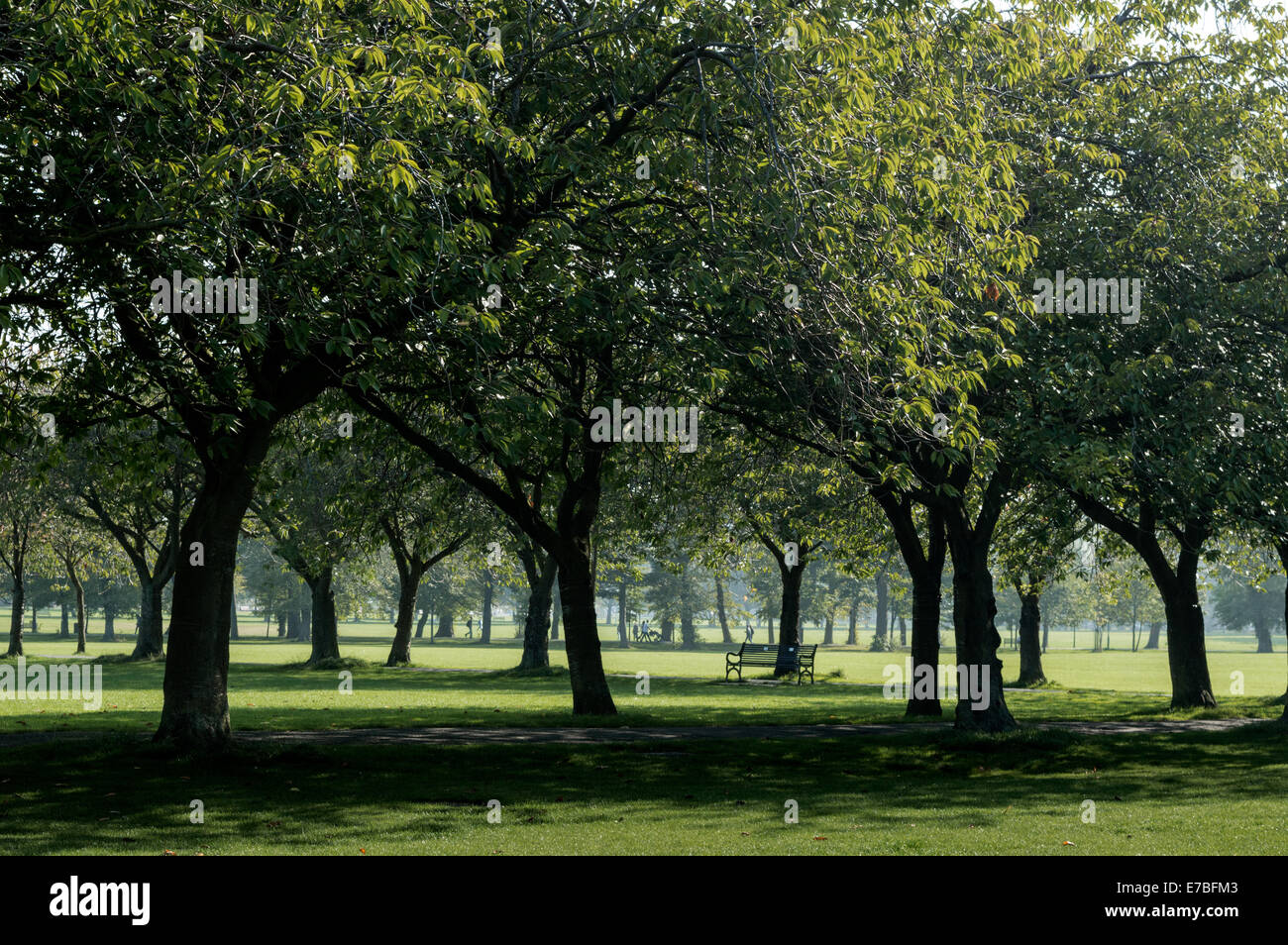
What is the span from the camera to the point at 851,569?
29.4 m

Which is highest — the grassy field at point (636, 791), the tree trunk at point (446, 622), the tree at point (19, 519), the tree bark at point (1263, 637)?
the tree at point (19, 519)

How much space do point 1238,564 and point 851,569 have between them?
11.2 metres

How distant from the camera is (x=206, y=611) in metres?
14.4

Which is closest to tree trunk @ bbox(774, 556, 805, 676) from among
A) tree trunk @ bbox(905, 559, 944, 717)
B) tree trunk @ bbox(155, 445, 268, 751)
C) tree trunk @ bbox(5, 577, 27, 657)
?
tree trunk @ bbox(905, 559, 944, 717)

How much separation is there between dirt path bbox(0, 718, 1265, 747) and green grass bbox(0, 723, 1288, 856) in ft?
3.88

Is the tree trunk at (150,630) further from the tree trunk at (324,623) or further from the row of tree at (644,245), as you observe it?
the row of tree at (644,245)

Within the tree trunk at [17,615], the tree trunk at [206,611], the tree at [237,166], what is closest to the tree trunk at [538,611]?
the tree trunk at [17,615]

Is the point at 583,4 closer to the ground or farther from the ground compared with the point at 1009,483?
farther from the ground

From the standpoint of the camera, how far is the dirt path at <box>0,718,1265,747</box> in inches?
669

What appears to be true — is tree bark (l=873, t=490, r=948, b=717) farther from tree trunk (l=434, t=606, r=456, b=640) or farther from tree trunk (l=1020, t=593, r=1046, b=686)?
tree trunk (l=434, t=606, r=456, b=640)

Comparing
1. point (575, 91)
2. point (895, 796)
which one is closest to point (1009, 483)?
point (895, 796)

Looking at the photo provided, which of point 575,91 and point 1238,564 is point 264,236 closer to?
point 575,91

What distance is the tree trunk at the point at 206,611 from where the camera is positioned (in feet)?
46.6

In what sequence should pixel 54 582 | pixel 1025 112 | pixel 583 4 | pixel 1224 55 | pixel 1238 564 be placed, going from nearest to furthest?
pixel 583 4
pixel 1025 112
pixel 1224 55
pixel 1238 564
pixel 54 582
